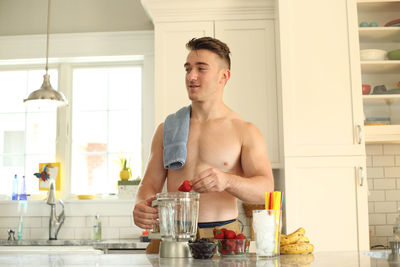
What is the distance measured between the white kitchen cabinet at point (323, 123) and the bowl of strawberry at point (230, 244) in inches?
68.9

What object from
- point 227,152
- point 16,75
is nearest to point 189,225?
point 227,152

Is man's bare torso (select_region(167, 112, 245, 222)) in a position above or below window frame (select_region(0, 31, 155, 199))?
below

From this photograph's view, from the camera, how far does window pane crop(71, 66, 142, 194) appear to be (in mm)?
4293

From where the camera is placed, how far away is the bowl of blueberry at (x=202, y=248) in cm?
158

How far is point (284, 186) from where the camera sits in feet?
11.2

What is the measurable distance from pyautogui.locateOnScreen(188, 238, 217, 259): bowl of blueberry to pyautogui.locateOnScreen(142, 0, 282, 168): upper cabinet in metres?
2.09

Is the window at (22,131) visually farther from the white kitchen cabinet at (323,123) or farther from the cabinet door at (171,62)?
the white kitchen cabinet at (323,123)

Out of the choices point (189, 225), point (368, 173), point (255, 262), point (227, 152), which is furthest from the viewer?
point (368, 173)

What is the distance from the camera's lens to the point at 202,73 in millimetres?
2363

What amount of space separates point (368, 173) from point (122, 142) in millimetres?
2065

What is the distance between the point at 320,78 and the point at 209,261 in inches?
88.6

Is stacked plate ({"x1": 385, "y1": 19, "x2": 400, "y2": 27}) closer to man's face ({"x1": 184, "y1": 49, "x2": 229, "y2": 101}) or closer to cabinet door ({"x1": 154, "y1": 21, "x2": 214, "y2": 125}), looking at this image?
cabinet door ({"x1": 154, "y1": 21, "x2": 214, "y2": 125})

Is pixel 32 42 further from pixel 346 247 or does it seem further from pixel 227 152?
pixel 346 247

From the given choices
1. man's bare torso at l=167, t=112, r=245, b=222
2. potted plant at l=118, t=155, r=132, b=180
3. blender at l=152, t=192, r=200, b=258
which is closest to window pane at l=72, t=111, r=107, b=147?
potted plant at l=118, t=155, r=132, b=180
